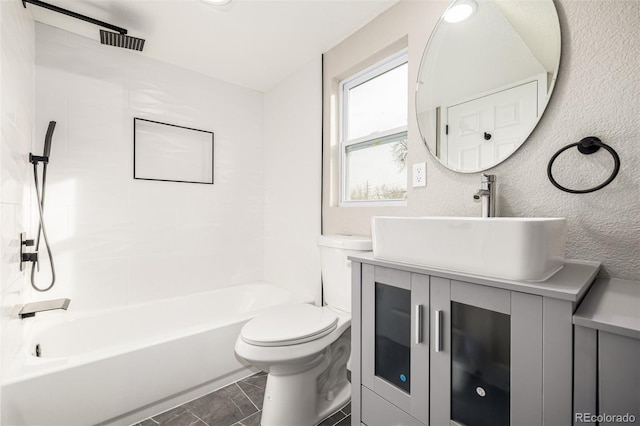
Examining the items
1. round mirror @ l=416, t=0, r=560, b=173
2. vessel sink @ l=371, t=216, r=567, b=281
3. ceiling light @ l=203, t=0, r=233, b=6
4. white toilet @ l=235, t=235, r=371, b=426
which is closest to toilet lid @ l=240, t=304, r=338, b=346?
white toilet @ l=235, t=235, r=371, b=426

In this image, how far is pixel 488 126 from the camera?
1.29 meters

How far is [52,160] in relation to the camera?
6.02ft

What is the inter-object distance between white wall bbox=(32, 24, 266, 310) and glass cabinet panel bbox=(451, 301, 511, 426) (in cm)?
208

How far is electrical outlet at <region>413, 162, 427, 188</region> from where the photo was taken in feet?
4.96

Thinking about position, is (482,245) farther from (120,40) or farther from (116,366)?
(120,40)

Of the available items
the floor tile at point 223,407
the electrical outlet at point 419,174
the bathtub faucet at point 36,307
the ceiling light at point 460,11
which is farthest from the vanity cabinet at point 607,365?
the bathtub faucet at point 36,307

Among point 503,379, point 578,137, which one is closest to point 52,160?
point 503,379

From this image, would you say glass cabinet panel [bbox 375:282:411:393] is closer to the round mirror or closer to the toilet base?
the toilet base

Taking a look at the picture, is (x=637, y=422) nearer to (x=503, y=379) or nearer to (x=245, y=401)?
(x=503, y=379)

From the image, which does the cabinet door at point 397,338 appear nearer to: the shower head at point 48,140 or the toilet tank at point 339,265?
the toilet tank at point 339,265

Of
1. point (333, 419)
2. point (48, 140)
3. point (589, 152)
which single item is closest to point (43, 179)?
point (48, 140)

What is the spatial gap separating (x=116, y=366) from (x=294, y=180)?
1.64 metres

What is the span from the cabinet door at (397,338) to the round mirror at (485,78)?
2.18 ft

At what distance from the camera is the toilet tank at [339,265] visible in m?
1.68
